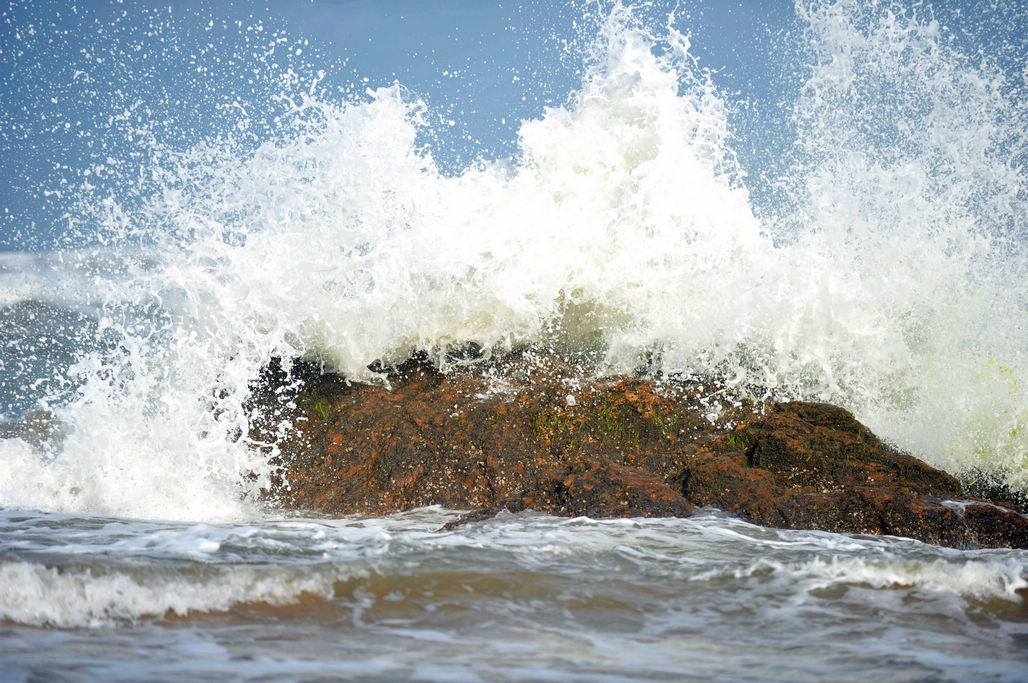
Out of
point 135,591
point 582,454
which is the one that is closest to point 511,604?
point 135,591

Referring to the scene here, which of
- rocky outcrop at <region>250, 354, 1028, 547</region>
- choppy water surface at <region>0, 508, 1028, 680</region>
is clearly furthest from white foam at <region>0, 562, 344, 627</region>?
rocky outcrop at <region>250, 354, 1028, 547</region>

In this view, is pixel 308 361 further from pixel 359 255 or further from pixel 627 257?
pixel 627 257

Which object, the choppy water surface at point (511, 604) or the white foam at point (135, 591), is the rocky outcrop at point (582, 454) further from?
the white foam at point (135, 591)

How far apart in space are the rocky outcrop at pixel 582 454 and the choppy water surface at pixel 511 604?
21 cm

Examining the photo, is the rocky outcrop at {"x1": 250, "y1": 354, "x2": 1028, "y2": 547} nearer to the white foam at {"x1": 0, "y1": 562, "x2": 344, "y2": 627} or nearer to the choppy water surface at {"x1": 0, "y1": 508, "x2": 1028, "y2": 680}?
the choppy water surface at {"x1": 0, "y1": 508, "x2": 1028, "y2": 680}

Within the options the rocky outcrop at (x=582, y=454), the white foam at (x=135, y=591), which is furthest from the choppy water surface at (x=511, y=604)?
the rocky outcrop at (x=582, y=454)

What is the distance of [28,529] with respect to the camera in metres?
3.21

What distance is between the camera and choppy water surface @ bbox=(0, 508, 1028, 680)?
6.01 ft

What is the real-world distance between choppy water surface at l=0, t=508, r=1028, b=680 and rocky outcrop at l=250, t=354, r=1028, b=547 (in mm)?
215

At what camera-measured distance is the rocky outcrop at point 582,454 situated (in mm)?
3260

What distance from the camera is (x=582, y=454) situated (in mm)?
4098

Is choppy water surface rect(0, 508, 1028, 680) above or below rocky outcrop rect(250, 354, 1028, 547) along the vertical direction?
below

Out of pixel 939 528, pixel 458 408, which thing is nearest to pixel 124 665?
pixel 458 408

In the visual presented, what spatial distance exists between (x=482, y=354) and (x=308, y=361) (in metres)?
1.06
